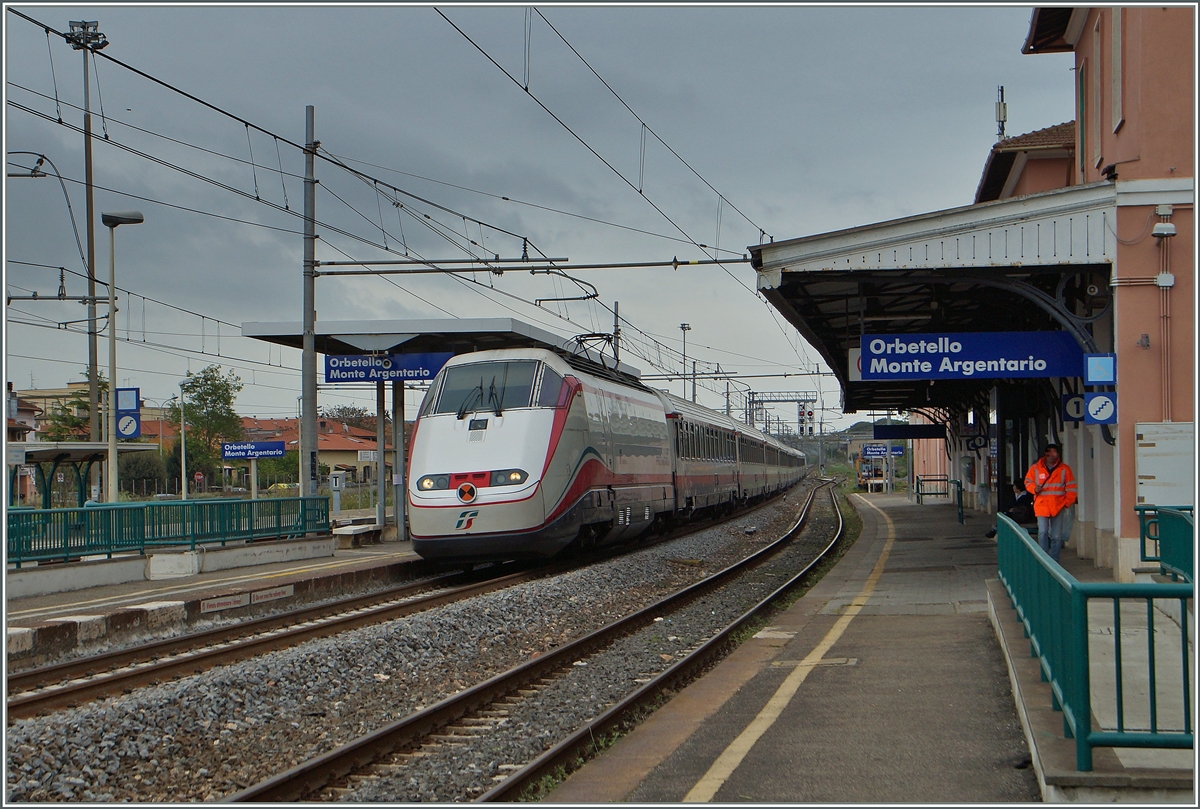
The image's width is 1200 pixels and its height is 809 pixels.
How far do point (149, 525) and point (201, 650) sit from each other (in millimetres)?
7116

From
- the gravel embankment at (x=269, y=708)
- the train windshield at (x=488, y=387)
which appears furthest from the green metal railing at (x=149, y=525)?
the gravel embankment at (x=269, y=708)

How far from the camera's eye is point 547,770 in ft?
20.6

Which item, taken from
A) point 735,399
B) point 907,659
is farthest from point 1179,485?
point 735,399

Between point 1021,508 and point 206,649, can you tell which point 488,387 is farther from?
point 1021,508

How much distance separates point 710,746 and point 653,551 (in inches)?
555

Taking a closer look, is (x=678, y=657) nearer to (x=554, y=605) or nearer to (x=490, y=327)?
(x=554, y=605)

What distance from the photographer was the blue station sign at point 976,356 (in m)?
13.8

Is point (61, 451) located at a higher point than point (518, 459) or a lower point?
higher

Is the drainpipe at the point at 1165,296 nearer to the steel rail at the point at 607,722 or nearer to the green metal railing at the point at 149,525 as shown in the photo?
the steel rail at the point at 607,722

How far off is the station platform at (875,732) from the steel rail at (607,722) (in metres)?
0.13

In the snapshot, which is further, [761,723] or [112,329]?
[112,329]

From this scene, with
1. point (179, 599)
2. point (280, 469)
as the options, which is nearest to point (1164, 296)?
point (179, 599)

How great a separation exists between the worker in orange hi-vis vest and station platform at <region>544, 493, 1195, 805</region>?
6.20ft

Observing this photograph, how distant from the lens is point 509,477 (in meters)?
14.7
